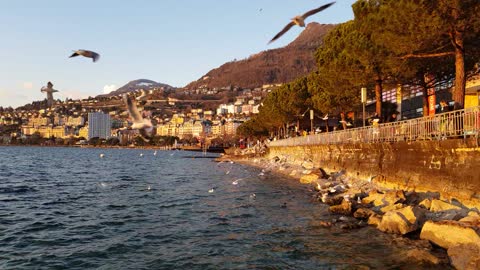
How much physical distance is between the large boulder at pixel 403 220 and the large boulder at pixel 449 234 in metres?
0.71

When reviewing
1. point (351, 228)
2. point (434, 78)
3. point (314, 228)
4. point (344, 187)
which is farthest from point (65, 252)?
point (434, 78)

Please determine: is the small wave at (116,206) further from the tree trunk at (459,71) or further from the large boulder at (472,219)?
the tree trunk at (459,71)

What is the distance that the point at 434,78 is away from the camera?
2847cm

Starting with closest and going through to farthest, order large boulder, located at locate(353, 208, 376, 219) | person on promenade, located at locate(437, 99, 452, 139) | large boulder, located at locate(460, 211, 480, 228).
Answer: large boulder, located at locate(460, 211, 480, 228)
large boulder, located at locate(353, 208, 376, 219)
person on promenade, located at locate(437, 99, 452, 139)

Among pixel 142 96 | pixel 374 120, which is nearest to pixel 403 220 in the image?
pixel 142 96

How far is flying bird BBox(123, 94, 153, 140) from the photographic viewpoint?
8.93 metres

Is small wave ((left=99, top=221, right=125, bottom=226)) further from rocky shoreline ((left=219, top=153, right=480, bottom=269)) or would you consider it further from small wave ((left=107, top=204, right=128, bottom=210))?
rocky shoreline ((left=219, top=153, right=480, bottom=269))

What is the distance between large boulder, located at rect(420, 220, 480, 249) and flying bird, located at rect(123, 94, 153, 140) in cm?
795

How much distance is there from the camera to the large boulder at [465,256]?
9.51 metres

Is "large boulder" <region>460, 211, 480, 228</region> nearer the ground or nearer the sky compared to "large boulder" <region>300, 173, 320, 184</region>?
nearer the sky

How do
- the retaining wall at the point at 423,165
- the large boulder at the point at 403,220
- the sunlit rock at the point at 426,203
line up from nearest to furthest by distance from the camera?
the large boulder at the point at 403,220
the retaining wall at the point at 423,165
the sunlit rock at the point at 426,203

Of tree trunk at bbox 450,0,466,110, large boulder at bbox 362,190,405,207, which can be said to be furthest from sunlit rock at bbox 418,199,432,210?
tree trunk at bbox 450,0,466,110

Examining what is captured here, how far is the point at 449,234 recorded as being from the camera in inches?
440

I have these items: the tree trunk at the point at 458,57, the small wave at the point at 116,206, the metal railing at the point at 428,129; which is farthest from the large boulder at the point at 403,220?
the small wave at the point at 116,206
